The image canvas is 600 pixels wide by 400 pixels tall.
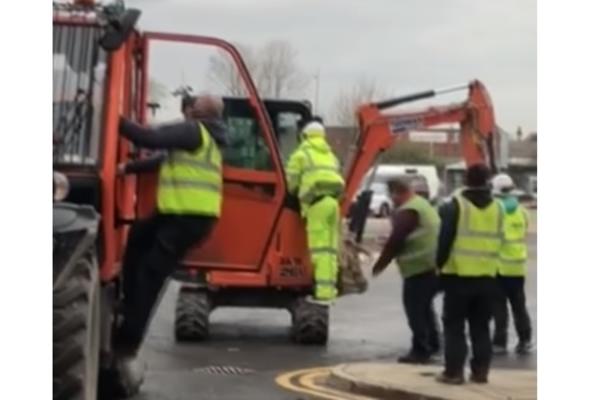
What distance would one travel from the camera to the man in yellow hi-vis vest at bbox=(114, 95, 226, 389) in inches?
311

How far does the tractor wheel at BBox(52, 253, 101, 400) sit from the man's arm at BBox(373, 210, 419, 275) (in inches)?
164

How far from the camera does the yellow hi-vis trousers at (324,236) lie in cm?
1124

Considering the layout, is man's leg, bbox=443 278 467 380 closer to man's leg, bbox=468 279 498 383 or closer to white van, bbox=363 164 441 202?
man's leg, bbox=468 279 498 383

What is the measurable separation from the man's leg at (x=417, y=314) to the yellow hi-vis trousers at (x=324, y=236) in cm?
67

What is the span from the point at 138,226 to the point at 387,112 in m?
5.22

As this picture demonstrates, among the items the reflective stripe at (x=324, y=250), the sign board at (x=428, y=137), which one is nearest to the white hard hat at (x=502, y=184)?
the reflective stripe at (x=324, y=250)

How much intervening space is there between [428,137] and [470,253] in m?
4.72

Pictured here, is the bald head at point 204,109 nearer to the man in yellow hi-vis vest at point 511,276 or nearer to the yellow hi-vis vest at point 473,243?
the yellow hi-vis vest at point 473,243

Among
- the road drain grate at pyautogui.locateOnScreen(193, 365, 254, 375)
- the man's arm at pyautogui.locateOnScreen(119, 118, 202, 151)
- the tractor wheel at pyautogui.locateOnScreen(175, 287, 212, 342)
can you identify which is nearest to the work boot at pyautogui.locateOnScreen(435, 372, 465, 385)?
the road drain grate at pyautogui.locateOnScreen(193, 365, 254, 375)

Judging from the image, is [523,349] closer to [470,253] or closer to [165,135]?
[470,253]

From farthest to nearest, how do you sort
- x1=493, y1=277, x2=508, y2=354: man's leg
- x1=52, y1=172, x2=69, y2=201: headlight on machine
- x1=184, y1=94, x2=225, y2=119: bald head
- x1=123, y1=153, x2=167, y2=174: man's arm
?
x1=493, y1=277, x2=508, y2=354: man's leg → x1=184, y1=94, x2=225, y2=119: bald head → x1=123, y1=153, x2=167, y2=174: man's arm → x1=52, y1=172, x2=69, y2=201: headlight on machine
